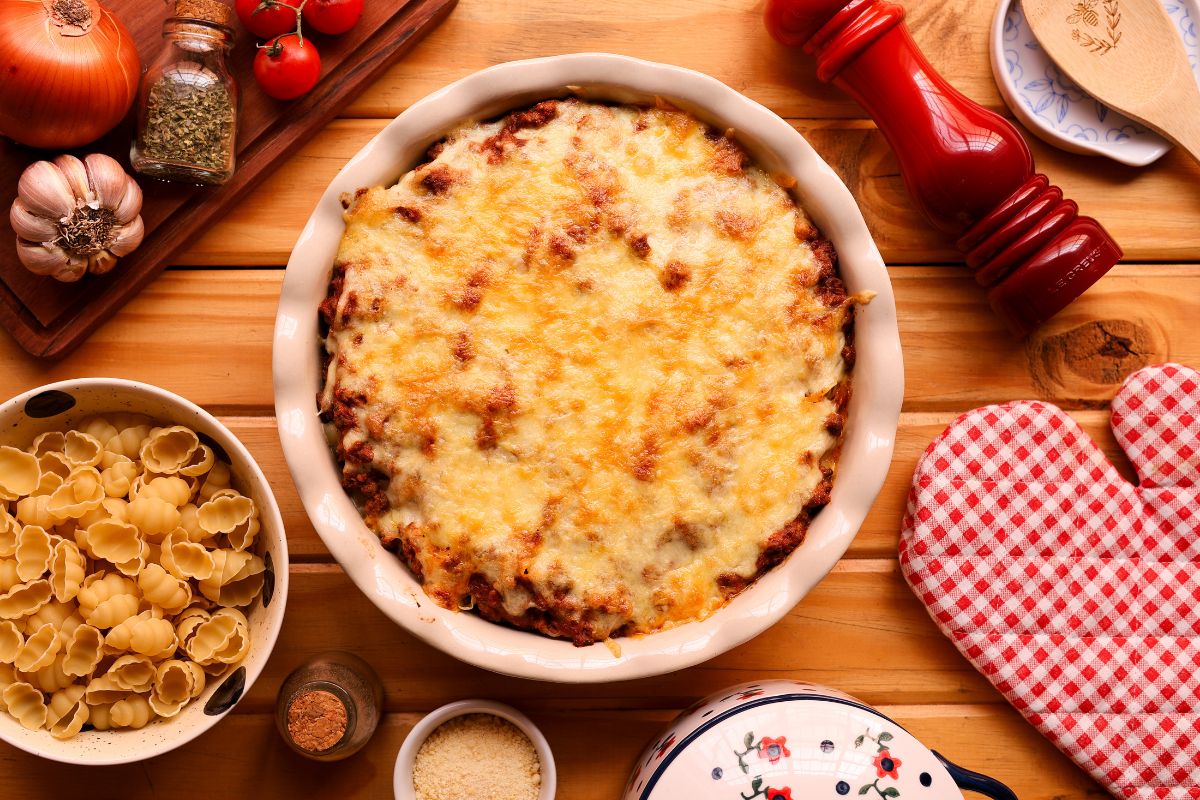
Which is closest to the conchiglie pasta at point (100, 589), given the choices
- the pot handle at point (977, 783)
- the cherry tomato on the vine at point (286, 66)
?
the cherry tomato on the vine at point (286, 66)

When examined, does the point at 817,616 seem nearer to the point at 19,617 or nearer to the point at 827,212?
the point at 827,212

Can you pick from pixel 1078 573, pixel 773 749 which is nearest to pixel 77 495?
pixel 773 749

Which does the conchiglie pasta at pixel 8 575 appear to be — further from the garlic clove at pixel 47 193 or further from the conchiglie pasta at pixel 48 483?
the garlic clove at pixel 47 193

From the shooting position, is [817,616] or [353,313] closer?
[353,313]

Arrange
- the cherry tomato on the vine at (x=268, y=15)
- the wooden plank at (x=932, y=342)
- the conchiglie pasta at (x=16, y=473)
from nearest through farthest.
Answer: the conchiglie pasta at (x=16, y=473) → the cherry tomato on the vine at (x=268, y=15) → the wooden plank at (x=932, y=342)

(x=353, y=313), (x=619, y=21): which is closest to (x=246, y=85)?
(x=353, y=313)

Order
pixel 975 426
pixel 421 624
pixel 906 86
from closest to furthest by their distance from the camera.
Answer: pixel 421 624 < pixel 906 86 < pixel 975 426

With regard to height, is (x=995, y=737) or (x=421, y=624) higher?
(x=421, y=624)
